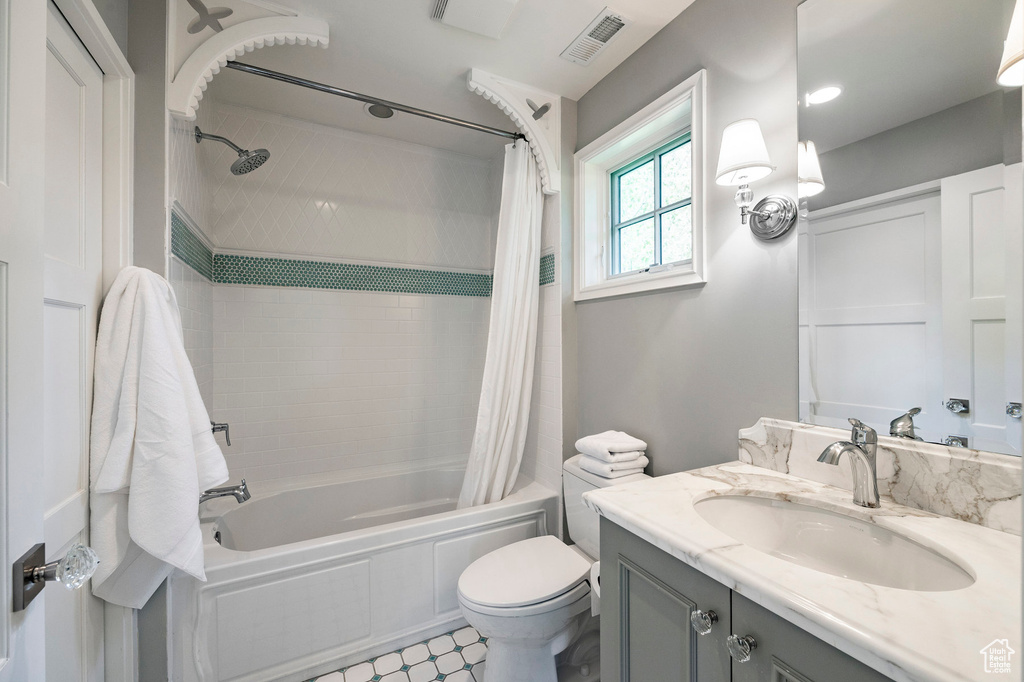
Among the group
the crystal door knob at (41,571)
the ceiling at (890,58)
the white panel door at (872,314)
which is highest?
the ceiling at (890,58)

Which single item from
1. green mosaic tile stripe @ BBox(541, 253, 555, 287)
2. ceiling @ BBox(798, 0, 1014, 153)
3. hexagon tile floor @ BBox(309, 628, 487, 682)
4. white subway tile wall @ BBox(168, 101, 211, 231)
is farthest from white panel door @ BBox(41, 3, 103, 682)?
ceiling @ BBox(798, 0, 1014, 153)

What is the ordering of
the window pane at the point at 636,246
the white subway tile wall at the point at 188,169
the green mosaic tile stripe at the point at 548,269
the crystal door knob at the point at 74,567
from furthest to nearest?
the green mosaic tile stripe at the point at 548,269
the window pane at the point at 636,246
the white subway tile wall at the point at 188,169
the crystal door knob at the point at 74,567

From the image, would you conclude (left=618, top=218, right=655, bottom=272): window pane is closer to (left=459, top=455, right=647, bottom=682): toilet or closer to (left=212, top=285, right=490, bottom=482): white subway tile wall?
(left=459, top=455, right=647, bottom=682): toilet

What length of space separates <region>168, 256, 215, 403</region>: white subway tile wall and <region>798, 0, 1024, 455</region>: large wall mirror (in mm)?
2109

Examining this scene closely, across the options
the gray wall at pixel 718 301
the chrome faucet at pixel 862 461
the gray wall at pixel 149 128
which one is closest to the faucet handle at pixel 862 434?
the chrome faucet at pixel 862 461

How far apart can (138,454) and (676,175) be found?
2.15 m

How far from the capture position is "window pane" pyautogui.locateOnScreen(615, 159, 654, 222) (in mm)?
1995

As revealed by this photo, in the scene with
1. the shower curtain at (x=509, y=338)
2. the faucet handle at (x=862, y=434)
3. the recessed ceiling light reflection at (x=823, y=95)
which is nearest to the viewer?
the faucet handle at (x=862, y=434)

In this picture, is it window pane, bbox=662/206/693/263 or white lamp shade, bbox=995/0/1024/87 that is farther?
window pane, bbox=662/206/693/263

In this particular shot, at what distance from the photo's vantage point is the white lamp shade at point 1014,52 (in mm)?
691

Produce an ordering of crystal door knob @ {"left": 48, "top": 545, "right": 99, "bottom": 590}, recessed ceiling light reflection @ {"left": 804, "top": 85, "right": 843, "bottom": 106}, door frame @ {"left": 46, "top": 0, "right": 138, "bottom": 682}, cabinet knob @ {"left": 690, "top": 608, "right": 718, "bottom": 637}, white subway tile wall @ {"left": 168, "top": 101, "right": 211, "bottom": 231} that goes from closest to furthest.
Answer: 1. crystal door knob @ {"left": 48, "top": 545, "right": 99, "bottom": 590}
2. cabinet knob @ {"left": 690, "top": 608, "right": 718, "bottom": 637}
3. recessed ceiling light reflection @ {"left": 804, "top": 85, "right": 843, "bottom": 106}
4. door frame @ {"left": 46, "top": 0, "right": 138, "bottom": 682}
5. white subway tile wall @ {"left": 168, "top": 101, "right": 211, "bottom": 231}

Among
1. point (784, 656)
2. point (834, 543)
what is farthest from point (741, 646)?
point (834, 543)

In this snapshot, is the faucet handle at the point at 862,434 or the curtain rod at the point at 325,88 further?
the curtain rod at the point at 325,88

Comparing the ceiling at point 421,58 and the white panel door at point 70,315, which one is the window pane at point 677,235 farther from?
the white panel door at point 70,315
